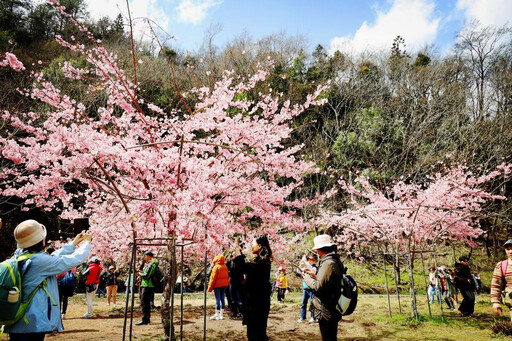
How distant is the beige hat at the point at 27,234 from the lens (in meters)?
2.42

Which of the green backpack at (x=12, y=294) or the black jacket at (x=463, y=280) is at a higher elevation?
the green backpack at (x=12, y=294)

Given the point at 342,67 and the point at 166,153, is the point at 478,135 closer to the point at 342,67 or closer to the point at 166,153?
the point at 342,67

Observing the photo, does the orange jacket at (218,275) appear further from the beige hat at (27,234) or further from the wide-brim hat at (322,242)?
the beige hat at (27,234)

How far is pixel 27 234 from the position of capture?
2.45 m

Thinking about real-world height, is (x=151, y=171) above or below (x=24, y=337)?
above

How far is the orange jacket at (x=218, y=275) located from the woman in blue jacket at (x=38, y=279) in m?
4.60

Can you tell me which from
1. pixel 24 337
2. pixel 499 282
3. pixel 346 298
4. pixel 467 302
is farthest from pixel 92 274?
pixel 467 302

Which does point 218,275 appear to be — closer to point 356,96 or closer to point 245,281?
point 245,281

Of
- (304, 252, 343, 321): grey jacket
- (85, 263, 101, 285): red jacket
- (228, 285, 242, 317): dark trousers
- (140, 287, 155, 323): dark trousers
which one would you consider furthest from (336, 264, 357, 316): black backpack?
(85, 263, 101, 285): red jacket

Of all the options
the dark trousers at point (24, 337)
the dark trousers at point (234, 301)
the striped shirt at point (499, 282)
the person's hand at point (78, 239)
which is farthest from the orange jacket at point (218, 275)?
the striped shirt at point (499, 282)

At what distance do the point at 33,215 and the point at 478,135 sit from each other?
24.8 meters

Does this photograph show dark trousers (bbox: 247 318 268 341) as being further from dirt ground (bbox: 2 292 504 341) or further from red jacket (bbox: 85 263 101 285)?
red jacket (bbox: 85 263 101 285)

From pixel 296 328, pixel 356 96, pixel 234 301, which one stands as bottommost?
pixel 296 328

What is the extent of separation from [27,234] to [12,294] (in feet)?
1.59
